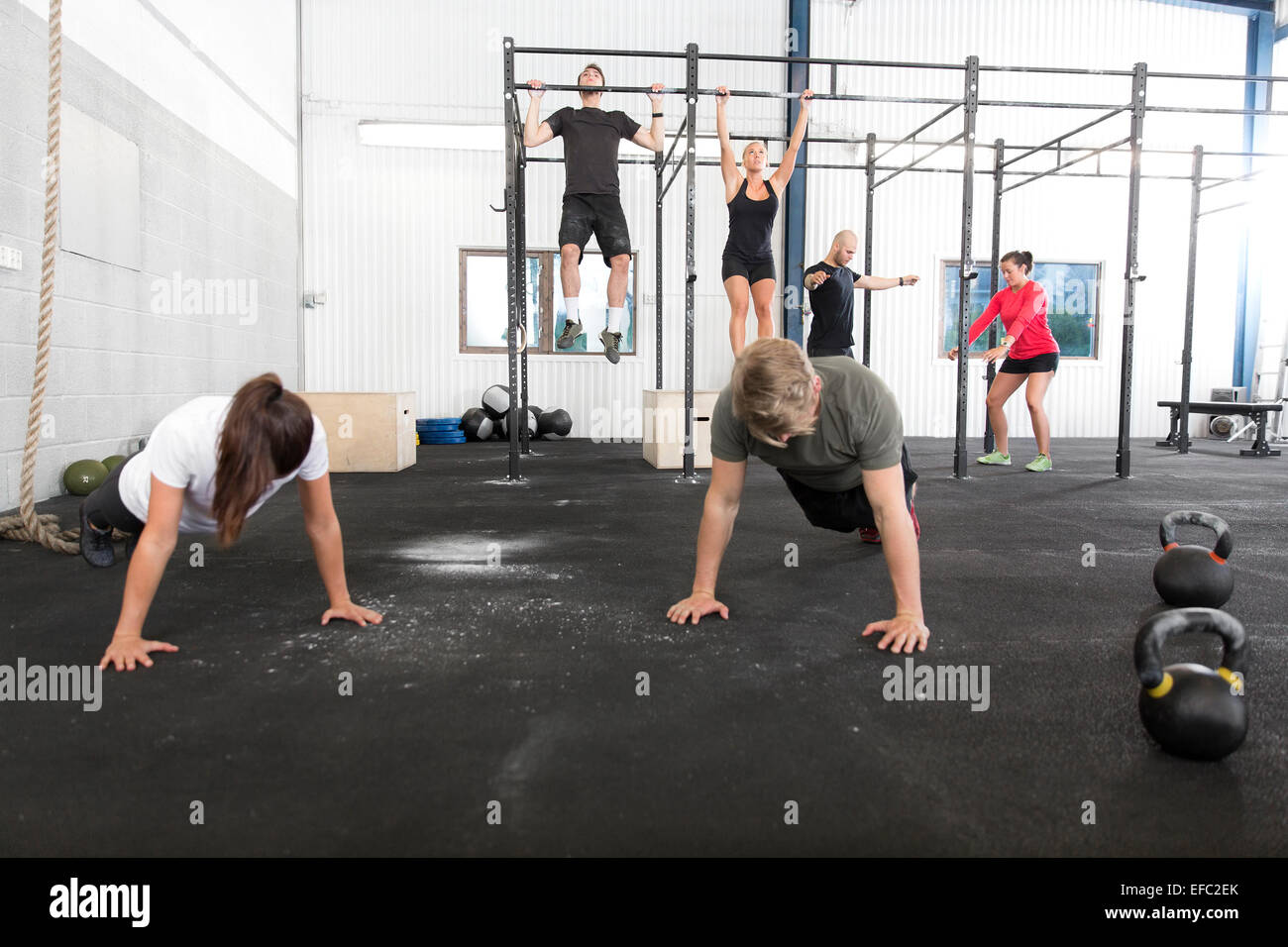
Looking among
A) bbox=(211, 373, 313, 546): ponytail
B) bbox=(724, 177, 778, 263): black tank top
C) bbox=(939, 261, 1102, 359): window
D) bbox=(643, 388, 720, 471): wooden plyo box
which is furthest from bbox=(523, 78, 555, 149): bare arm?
bbox=(939, 261, 1102, 359): window

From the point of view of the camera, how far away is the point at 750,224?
16.1ft

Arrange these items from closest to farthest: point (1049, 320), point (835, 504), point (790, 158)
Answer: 1. point (835, 504)
2. point (790, 158)
3. point (1049, 320)

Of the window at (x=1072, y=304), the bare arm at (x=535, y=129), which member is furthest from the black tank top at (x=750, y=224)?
the window at (x=1072, y=304)

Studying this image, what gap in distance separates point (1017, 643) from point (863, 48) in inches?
330

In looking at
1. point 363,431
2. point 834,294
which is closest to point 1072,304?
point 834,294

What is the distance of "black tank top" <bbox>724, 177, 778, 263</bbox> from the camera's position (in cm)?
489

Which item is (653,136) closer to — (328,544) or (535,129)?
(535,129)

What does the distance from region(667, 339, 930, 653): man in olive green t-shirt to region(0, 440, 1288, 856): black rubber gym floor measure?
15 cm

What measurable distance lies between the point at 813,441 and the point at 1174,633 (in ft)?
2.67

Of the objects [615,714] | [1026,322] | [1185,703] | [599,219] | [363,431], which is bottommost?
[615,714]
